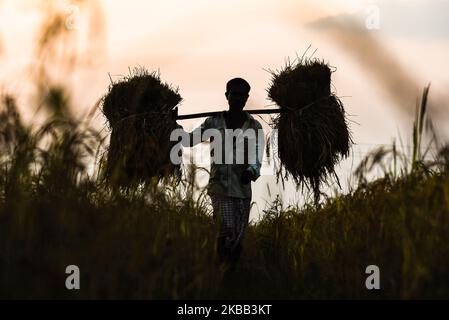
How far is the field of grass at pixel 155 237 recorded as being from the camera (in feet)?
12.1

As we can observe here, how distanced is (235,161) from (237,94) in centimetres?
55

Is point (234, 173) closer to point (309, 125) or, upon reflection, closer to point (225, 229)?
point (225, 229)

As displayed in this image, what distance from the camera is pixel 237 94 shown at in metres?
6.03

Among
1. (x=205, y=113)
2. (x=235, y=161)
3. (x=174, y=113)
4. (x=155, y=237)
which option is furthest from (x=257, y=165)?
(x=155, y=237)

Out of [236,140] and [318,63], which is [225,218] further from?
[318,63]

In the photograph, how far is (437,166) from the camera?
16.3 feet

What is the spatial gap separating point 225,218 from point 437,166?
1710 mm

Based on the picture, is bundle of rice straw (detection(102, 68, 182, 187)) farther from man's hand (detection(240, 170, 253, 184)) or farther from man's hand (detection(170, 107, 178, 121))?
man's hand (detection(240, 170, 253, 184))

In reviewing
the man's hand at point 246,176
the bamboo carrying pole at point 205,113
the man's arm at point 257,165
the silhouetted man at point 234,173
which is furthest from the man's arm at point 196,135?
the man's hand at point 246,176

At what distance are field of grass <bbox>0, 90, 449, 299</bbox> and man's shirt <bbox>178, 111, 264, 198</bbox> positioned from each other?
56 cm

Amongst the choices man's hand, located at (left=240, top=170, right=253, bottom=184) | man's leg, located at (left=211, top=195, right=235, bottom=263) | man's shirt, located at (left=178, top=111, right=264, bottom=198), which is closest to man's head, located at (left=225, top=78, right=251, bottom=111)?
man's shirt, located at (left=178, top=111, right=264, bottom=198)

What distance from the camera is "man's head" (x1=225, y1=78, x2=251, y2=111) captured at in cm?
604
